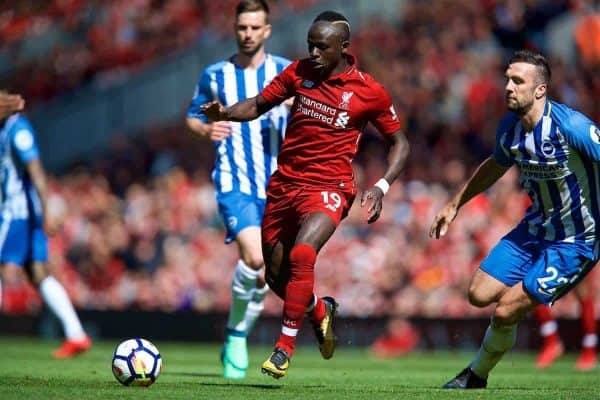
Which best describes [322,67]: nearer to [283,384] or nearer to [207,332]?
[283,384]

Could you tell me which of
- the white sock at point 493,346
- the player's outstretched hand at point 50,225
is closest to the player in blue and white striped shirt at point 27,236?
the player's outstretched hand at point 50,225

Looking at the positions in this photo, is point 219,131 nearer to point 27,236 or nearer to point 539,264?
point 539,264

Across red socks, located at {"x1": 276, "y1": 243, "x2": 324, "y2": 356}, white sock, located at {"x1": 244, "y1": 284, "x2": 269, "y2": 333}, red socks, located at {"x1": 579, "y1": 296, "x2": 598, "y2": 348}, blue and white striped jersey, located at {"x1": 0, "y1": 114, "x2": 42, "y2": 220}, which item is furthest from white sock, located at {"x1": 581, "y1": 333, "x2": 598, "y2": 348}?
blue and white striped jersey, located at {"x1": 0, "y1": 114, "x2": 42, "y2": 220}

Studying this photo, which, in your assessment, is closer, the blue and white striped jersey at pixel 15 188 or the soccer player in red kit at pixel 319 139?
the soccer player in red kit at pixel 319 139

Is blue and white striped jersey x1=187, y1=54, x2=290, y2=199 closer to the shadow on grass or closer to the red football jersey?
the red football jersey

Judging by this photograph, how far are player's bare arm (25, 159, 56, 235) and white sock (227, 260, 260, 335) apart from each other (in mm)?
2485

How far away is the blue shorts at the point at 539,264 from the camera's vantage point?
8.66 meters

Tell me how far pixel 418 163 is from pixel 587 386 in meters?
8.26

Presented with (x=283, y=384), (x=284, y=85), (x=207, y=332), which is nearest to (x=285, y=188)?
(x=284, y=85)

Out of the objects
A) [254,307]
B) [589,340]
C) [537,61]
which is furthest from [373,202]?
[589,340]

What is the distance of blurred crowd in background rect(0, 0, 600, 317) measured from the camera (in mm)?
16500

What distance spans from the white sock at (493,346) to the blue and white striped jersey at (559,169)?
0.70 meters

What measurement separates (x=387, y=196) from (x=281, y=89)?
336 inches

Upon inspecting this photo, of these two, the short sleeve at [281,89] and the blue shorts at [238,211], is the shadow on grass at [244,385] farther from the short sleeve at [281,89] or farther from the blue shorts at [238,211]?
the short sleeve at [281,89]
